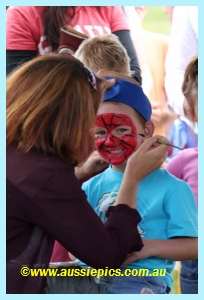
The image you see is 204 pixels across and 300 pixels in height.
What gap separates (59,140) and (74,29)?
986 mm

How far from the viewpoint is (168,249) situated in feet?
6.23

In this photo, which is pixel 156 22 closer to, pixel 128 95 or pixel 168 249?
pixel 128 95

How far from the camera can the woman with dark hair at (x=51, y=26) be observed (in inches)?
102

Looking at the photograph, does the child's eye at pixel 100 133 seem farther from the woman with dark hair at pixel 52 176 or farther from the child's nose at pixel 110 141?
the woman with dark hair at pixel 52 176

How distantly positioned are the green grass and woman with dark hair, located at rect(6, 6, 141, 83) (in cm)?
43

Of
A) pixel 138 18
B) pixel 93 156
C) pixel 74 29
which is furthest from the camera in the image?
pixel 138 18

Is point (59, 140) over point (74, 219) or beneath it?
over

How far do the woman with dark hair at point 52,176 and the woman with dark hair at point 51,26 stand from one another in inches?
32.7

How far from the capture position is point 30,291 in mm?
1795

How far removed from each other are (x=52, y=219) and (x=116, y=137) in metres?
0.45

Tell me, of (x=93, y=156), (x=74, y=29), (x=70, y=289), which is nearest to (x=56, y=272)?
(x=70, y=289)

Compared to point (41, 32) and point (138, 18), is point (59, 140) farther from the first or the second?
point (138, 18)

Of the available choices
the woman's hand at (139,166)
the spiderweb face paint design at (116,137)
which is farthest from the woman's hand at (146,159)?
the spiderweb face paint design at (116,137)

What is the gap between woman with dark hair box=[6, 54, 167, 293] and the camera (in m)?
1.66
